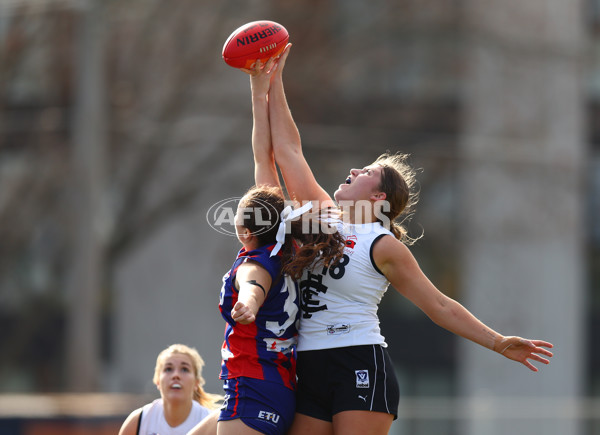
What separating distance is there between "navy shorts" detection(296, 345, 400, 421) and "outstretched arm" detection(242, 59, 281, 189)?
110 centimetres

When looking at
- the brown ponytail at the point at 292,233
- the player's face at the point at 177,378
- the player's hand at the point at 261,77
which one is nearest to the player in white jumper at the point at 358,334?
the brown ponytail at the point at 292,233

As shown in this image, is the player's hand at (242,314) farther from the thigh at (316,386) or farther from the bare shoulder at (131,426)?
the bare shoulder at (131,426)

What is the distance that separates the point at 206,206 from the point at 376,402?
547 inches

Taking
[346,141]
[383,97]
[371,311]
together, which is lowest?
[371,311]

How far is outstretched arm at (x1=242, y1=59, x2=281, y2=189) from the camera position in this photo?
5.22 meters

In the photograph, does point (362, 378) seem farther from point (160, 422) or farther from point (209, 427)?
point (160, 422)

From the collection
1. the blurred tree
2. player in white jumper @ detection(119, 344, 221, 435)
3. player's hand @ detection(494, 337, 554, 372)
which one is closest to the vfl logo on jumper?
player's hand @ detection(494, 337, 554, 372)

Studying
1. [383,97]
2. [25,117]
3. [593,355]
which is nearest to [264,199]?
[25,117]

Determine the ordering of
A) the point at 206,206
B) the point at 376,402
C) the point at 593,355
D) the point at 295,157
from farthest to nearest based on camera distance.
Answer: the point at 593,355 → the point at 206,206 → the point at 295,157 → the point at 376,402

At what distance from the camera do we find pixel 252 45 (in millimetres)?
5184

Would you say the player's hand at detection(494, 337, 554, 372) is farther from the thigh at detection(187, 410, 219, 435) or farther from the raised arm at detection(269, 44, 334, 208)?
the thigh at detection(187, 410, 219, 435)

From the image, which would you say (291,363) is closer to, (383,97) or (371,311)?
(371,311)

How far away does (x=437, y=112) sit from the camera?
19906mm

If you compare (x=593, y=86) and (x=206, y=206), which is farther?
(x=593, y=86)
